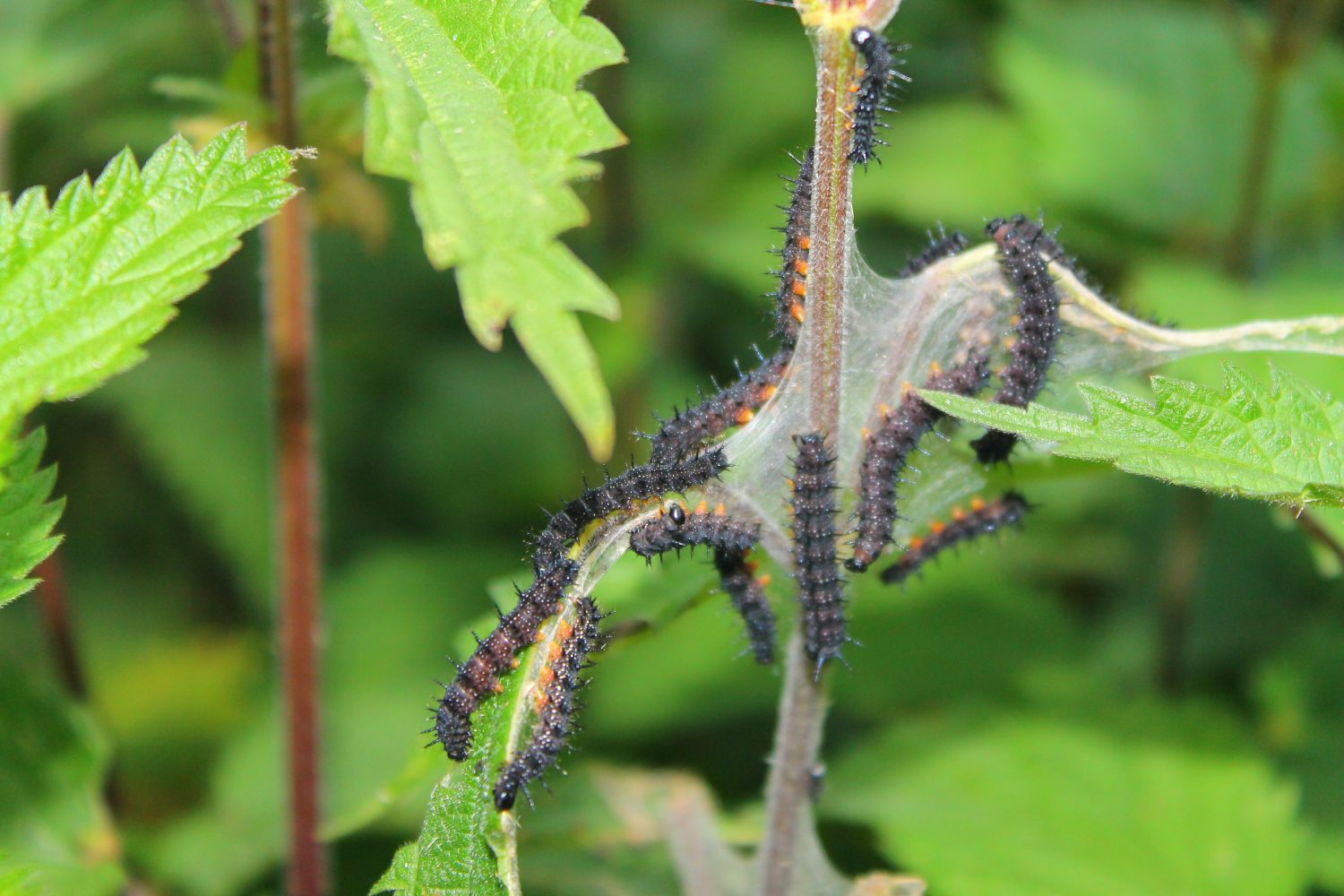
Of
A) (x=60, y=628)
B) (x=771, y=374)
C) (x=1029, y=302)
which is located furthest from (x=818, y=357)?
(x=60, y=628)

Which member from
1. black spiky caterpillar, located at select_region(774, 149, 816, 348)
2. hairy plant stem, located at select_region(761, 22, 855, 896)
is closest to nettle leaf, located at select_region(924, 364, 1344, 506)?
hairy plant stem, located at select_region(761, 22, 855, 896)

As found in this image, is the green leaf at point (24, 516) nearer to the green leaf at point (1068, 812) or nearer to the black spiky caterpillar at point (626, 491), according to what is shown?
the black spiky caterpillar at point (626, 491)

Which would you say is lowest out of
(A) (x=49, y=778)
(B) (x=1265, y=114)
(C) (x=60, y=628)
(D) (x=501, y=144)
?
(A) (x=49, y=778)

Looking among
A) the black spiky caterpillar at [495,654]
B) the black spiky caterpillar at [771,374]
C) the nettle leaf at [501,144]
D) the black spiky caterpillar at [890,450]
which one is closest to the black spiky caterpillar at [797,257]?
the black spiky caterpillar at [771,374]

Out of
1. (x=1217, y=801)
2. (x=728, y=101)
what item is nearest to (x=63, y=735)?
(x=1217, y=801)

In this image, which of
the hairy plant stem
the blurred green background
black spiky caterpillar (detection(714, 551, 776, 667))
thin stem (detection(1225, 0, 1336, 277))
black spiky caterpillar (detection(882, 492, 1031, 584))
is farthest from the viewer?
thin stem (detection(1225, 0, 1336, 277))

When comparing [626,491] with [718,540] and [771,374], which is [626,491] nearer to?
[718,540]

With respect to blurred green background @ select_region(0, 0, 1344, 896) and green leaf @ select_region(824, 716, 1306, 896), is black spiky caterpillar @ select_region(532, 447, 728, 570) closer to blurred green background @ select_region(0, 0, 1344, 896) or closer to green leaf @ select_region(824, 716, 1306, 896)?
blurred green background @ select_region(0, 0, 1344, 896)
